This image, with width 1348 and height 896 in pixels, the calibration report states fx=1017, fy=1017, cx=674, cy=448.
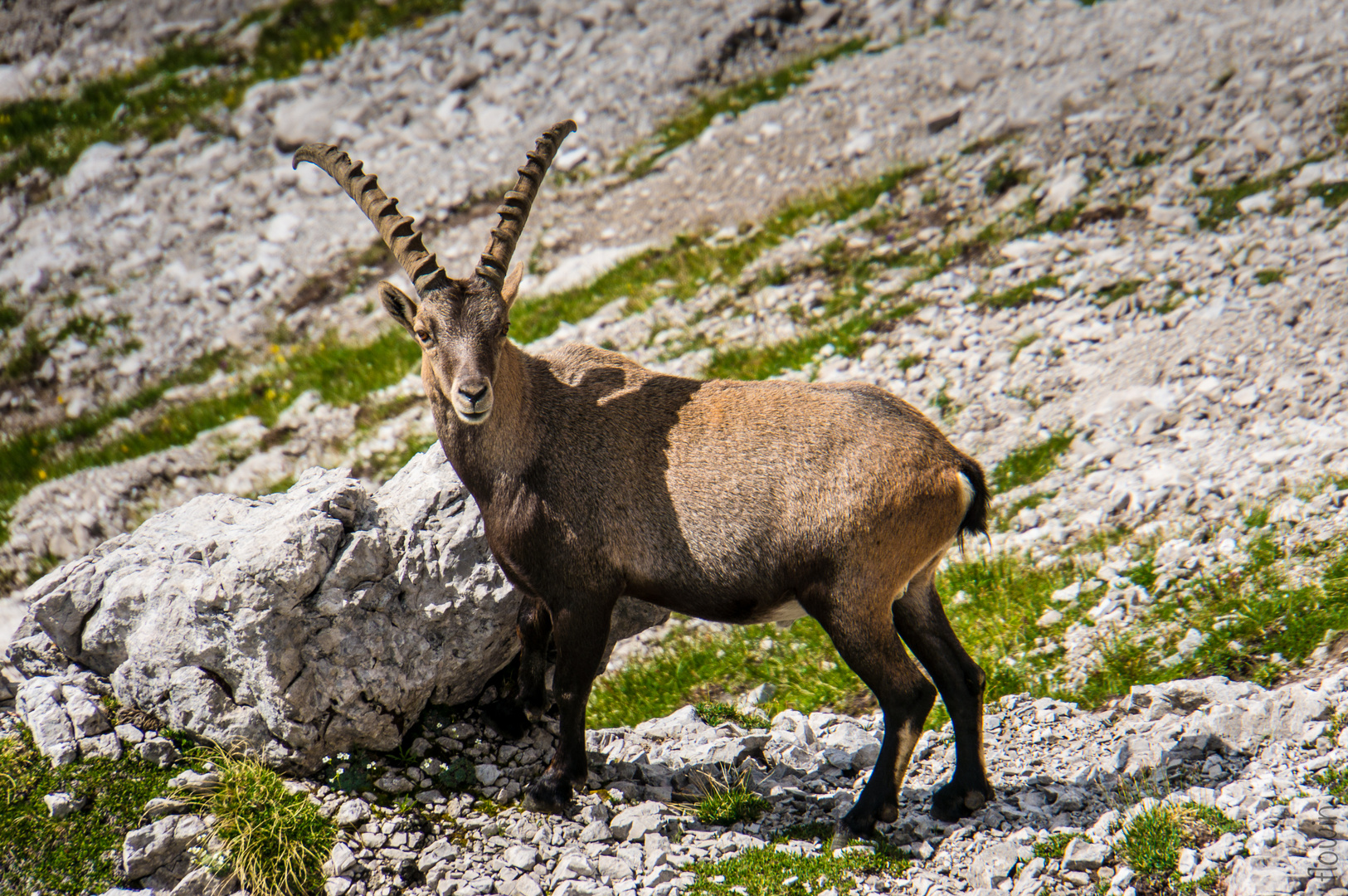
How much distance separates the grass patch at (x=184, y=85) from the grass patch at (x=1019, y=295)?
11.5 m

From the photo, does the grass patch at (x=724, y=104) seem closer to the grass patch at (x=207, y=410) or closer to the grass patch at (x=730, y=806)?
the grass patch at (x=207, y=410)

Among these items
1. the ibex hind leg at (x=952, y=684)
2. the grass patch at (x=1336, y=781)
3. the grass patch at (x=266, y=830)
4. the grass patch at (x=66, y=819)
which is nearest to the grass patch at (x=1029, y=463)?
the ibex hind leg at (x=952, y=684)

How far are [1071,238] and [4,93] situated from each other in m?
17.2

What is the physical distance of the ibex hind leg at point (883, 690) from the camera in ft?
18.9

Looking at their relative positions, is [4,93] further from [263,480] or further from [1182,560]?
[1182,560]

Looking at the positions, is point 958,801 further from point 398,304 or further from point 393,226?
point 393,226

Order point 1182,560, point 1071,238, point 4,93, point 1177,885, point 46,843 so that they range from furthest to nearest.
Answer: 1. point 4,93
2. point 1071,238
3. point 1182,560
4. point 46,843
5. point 1177,885

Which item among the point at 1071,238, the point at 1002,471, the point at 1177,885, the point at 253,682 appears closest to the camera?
the point at 1177,885

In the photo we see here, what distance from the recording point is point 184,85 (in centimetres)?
1716

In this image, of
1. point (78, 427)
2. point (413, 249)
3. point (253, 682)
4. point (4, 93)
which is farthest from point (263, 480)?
point (4, 93)

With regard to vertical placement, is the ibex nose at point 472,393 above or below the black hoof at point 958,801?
above

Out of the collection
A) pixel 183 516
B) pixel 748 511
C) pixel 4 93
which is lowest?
pixel 748 511

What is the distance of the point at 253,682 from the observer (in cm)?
632

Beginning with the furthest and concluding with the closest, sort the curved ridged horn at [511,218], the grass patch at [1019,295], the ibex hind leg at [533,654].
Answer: the grass patch at [1019,295] < the ibex hind leg at [533,654] < the curved ridged horn at [511,218]
